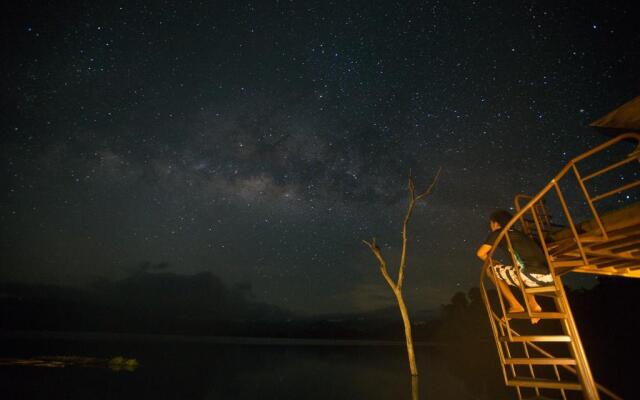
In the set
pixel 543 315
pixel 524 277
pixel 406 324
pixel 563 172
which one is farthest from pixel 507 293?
pixel 406 324

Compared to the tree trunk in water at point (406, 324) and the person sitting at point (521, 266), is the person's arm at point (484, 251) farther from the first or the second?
the tree trunk in water at point (406, 324)

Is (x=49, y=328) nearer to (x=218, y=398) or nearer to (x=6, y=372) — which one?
(x=6, y=372)

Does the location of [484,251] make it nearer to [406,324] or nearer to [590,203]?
[590,203]

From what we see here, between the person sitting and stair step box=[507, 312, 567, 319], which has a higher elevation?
the person sitting

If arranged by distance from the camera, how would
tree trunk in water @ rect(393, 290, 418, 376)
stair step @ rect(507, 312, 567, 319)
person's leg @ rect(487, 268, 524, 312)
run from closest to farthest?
stair step @ rect(507, 312, 567, 319) → person's leg @ rect(487, 268, 524, 312) → tree trunk in water @ rect(393, 290, 418, 376)

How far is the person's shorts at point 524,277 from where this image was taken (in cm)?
478

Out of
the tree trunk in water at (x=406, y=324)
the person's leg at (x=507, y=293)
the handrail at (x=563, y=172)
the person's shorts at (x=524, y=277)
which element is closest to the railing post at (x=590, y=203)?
the handrail at (x=563, y=172)

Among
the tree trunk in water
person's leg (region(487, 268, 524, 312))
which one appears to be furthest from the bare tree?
person's leg (region(487, 268, 524, 312))

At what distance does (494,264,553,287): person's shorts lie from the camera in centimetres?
478

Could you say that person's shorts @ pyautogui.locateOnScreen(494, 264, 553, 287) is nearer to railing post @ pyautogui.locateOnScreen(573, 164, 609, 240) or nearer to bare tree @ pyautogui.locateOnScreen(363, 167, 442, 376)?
railing post @ pyautogui.locateOnScreen(573, 164, 609, 240)

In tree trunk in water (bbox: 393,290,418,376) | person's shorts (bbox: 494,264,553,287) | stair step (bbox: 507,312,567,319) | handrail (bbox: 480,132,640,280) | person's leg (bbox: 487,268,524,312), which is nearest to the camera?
handrail (bbox: 480,132,640,280)

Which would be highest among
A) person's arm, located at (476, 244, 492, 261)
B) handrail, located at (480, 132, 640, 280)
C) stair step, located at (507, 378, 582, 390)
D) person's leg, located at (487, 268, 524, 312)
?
handrail, located at (480, 132, 640, 280)

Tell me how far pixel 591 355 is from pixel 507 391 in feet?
77.2

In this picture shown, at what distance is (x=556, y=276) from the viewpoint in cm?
466
